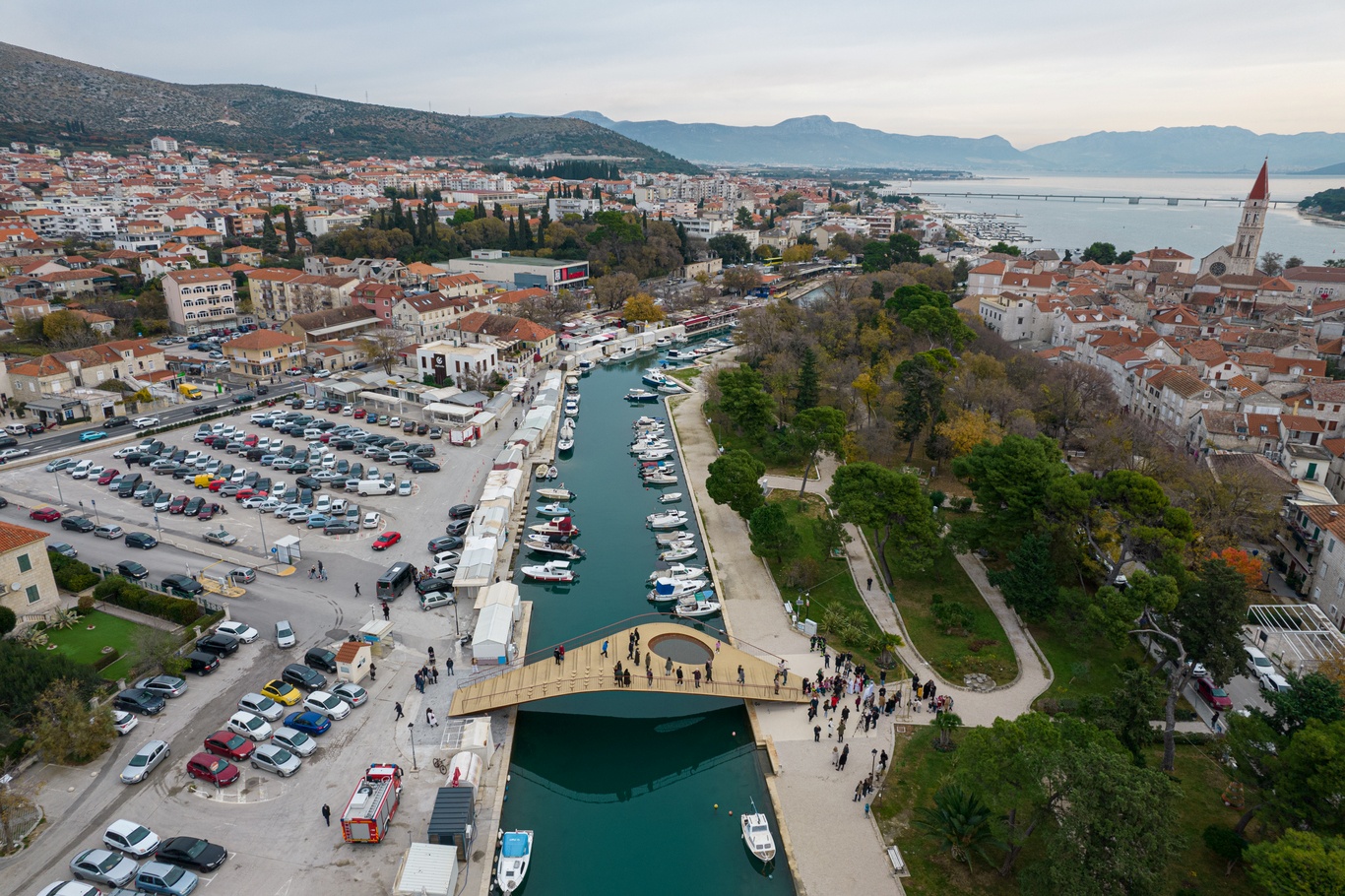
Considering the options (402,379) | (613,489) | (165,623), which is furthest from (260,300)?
(165,623)

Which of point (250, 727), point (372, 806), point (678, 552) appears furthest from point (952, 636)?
point (250, 727)

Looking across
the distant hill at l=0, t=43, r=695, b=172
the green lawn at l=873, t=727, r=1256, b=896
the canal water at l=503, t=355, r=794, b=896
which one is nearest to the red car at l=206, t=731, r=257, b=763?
the canal water at l=503, t=355, r=794, b=896

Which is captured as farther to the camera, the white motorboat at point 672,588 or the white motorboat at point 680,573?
the white motorboat at point 680,573

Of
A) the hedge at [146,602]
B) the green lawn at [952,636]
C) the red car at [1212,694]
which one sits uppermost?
the hedge at [146,602]

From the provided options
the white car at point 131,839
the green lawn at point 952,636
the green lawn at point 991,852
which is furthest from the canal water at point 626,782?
the white car at point 131,839

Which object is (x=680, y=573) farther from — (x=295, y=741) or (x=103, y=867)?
(x=103, y=867)

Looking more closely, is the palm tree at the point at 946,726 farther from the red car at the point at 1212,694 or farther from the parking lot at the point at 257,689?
the parking lot at the point at 257,689
